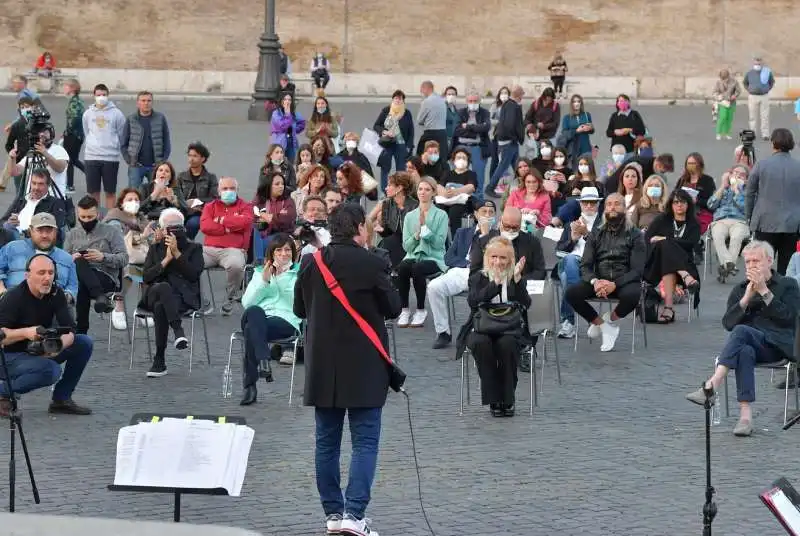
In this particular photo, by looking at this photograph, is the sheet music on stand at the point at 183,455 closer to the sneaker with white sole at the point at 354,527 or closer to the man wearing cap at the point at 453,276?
the sneaker with white sole at the point at 354,527

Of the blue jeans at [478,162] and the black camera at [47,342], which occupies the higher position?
the blue jeans at [478,162]

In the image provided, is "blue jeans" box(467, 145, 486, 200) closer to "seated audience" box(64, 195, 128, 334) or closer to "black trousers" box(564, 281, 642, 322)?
"black trousers" box(564, 281, 642, 322)

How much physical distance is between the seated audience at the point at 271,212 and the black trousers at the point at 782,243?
3.93 meters

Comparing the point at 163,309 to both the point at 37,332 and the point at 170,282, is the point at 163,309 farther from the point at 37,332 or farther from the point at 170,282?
the point at 37,332

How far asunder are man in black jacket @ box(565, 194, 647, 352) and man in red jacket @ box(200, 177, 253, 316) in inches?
115

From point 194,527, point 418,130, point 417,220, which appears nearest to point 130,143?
point 417,220

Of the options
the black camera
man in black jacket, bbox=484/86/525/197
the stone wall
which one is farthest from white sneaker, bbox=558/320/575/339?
the stone wall

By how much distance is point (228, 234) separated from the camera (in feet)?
46.1

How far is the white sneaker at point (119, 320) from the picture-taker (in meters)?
12.9

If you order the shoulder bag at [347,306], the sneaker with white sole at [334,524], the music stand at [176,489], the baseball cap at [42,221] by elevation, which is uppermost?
the baseball cap at [42,221]

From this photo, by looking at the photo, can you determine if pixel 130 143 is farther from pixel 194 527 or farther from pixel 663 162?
pixel 194 527

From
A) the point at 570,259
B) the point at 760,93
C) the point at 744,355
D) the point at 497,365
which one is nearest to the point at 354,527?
the point at 497,365

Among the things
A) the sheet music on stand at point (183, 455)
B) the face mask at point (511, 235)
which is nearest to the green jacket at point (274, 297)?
the face mask at point (511, 235)

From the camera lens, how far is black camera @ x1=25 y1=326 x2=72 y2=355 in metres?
9.82
